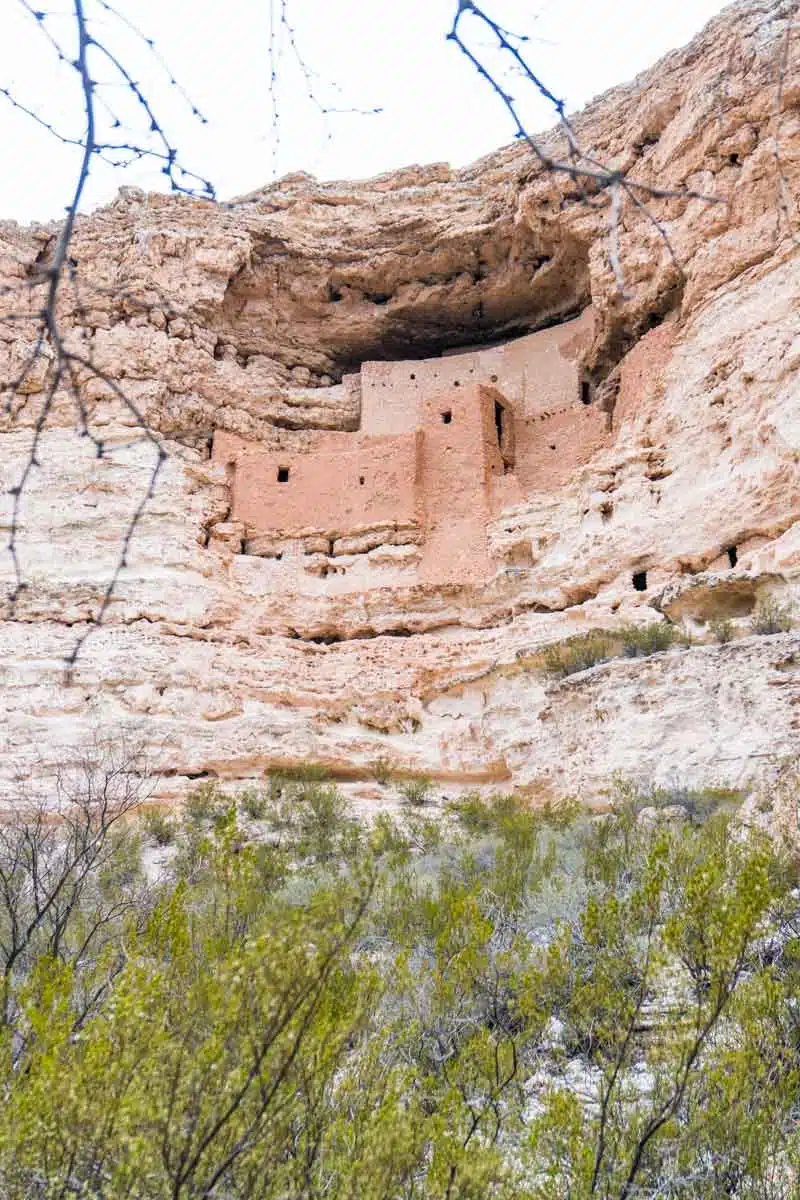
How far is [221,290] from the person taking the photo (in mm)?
14789

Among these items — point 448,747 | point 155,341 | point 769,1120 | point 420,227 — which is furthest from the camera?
point 420,227

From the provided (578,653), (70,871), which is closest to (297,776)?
(578,653)

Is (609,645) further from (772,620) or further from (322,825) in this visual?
(322,825)

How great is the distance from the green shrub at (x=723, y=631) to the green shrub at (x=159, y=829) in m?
4.37

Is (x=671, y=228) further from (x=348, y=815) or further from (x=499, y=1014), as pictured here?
(x=499, y=1014)

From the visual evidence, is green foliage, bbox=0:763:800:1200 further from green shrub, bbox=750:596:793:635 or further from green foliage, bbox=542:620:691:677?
green foliage, bbox=542:620:691:677

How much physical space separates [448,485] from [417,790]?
4371 mm

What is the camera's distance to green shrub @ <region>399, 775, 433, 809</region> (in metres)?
9.86

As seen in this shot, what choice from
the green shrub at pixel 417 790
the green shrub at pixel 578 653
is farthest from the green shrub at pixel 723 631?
the green shrub at pixel 417 790

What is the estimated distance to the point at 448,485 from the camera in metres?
13.2

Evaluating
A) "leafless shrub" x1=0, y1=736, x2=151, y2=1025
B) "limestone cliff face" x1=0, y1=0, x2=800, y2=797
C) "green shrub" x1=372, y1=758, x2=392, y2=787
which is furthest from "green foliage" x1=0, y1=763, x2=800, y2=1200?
"green shrub" x1=372, y1=758, x2=392, y2=787

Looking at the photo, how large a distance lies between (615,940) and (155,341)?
11613 millimetres

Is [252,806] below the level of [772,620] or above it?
below

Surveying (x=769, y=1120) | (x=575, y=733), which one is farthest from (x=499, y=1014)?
(x=575, y=733)
